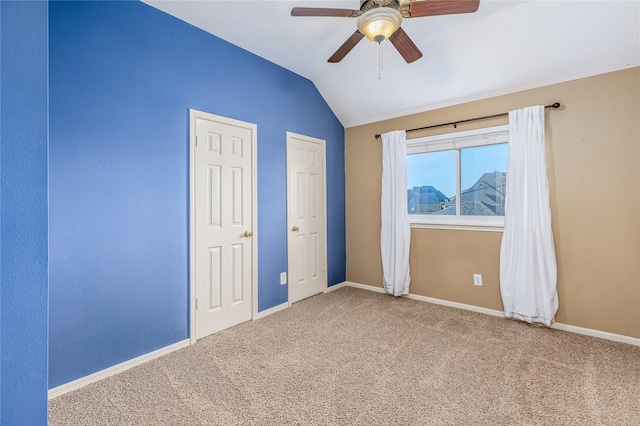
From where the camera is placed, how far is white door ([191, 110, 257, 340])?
263cm

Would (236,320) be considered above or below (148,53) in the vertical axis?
below

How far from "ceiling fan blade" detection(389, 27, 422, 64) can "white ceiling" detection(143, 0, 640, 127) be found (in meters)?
0.50

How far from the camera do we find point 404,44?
2.14 meters

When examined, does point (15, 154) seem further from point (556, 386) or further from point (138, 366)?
point (556, 386)

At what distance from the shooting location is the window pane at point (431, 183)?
139 inches

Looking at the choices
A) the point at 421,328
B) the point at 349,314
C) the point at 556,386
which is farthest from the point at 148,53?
the point at 556,386

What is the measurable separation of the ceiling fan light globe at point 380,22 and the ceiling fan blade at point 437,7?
0.06 metres

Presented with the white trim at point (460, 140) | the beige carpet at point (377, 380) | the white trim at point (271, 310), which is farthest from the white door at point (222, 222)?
the white trim at point (460, 140)

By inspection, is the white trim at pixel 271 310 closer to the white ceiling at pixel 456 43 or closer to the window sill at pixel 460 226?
the window sill at pixel 460 226

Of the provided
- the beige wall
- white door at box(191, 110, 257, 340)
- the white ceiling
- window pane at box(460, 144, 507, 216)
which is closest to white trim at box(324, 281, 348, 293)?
white door at box(191, 110, 257, 340)

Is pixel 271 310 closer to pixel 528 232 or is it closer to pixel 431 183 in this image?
pixel 431 183

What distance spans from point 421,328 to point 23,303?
282 centimetres

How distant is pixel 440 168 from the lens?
3604 millimetres

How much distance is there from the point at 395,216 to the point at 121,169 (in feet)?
9.52
